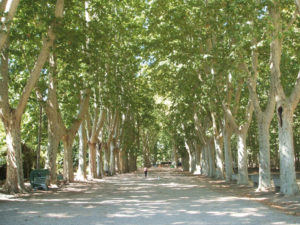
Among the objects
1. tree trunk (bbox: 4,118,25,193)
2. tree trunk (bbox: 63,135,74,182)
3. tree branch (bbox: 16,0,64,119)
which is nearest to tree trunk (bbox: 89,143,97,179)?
tree trunk (bbox: 63,135,74,182)

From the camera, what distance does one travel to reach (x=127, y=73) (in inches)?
1055

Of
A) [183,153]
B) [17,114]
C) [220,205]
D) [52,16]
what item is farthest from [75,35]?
[183,153]

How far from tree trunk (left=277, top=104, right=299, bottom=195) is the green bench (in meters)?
11.5

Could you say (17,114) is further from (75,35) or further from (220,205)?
(220,205)

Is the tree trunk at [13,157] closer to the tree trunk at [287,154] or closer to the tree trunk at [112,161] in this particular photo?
the tree trunk at [287,154]

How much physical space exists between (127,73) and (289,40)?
42.7 ft

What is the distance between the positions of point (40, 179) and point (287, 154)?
12080 mm

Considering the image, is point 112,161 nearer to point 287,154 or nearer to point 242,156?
point 242,156

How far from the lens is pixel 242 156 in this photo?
20.7 m

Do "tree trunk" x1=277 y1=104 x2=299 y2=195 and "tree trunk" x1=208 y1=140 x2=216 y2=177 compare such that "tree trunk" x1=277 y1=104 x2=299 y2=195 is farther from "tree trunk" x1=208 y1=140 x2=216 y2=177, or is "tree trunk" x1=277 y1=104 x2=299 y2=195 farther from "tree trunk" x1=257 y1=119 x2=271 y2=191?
"tree trunk" x1=208 y1=140 x2=216 y2=177

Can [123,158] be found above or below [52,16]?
below

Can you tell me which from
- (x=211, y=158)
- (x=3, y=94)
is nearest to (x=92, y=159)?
(x=211, y=158)

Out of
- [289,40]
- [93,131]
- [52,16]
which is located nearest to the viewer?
[52,16]

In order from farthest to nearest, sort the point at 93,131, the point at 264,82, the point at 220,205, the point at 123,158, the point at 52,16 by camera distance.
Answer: the point at 123,158
the point at 93,131
the point at 264,82
the point at 52,16
the point at 220,205
